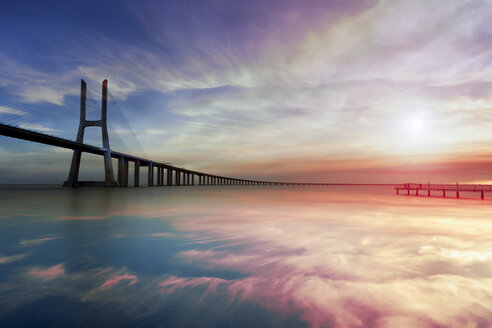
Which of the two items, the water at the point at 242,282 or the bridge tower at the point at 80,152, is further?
the bridge tower at the point at 80,152

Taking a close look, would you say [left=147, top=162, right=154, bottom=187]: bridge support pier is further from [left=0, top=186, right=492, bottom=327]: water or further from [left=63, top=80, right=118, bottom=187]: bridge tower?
[left=0, top=186, right=492, bottom=327]: water

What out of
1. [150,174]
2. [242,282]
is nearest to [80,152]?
[150,174]

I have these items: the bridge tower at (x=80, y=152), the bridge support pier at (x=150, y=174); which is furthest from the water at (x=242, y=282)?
the bridge support pier at (x=150, y=174)

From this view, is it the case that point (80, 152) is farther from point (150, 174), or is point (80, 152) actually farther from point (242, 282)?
point (242, 282)

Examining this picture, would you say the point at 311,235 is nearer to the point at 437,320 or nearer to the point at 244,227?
the point at 244,227

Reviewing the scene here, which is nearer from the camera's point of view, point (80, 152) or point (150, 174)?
point (80, 152)

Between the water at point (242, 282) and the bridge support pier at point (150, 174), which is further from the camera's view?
the bridge support pier at point (150, 174)

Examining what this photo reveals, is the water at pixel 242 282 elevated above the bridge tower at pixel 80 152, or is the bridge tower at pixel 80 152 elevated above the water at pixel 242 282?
the bridge tower at pixel 80 152

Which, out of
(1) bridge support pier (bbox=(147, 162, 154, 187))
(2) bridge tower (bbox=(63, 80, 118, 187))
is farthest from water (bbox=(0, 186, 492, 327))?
(1) bridge support pier (bbox=(147, 162, 154, 187))

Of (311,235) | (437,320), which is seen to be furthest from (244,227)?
(437,320)

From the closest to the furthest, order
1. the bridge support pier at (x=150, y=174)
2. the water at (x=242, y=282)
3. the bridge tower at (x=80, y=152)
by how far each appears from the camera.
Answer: the water at (x=242, y=282)
the bridge tower at (x=80, y=152)
the bridge support pier at (x=150, y=174)

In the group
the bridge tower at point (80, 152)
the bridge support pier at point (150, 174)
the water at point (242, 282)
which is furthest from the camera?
the bridge support pier at point (150, 174)

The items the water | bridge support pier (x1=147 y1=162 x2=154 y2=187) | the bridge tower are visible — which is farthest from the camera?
bridge support pier (x1=147 y1=162 x2=154 y2=187)

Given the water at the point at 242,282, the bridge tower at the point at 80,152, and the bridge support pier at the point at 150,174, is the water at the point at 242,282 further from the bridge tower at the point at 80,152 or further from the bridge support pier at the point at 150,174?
the bridge support pier at the point at 150,174
